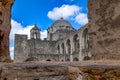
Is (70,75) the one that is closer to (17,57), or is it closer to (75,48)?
(75,48)

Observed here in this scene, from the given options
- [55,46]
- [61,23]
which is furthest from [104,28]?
[61,23]

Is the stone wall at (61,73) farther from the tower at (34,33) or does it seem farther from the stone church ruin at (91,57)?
the tower at (34,33)

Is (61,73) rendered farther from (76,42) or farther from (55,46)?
(55,46)

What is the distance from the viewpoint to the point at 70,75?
1.65 metres

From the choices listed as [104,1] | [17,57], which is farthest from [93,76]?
[17,57]

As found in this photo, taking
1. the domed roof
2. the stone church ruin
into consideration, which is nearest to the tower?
the domed roof

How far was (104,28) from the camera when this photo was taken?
4.12 meters

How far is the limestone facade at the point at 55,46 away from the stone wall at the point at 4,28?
79.5ft

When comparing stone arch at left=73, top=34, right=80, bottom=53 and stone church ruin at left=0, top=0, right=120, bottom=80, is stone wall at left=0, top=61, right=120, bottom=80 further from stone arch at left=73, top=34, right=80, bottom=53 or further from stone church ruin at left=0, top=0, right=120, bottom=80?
stone arch at left=73, top=34, right=80, bottom=53

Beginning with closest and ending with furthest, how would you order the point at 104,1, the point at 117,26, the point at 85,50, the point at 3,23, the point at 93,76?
the point at 93,76
the point at 3,23
the point at 117,26
the point at 104,1
the point at 85,50

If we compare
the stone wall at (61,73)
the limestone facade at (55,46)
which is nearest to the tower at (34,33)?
the limestone facade at (55,46)

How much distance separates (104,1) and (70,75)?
2.79 m

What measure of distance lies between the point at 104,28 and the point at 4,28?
1841 millimetres

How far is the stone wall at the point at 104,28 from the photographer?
3914 millimetres
